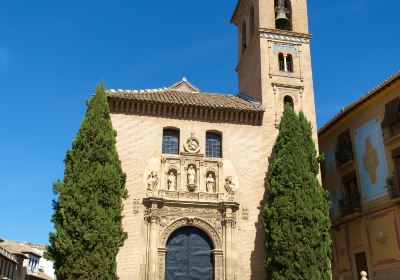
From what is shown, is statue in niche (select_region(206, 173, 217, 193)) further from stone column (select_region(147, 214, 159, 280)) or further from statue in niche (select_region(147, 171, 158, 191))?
stone column (select_region(147, 214, 159, 280))

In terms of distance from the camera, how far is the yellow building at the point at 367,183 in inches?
760

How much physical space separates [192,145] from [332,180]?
8.38 m

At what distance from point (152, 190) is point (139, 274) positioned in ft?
10.5

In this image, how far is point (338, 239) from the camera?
23094 mm

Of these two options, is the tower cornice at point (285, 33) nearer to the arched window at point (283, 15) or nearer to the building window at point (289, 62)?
the arched window at point (283, 15)

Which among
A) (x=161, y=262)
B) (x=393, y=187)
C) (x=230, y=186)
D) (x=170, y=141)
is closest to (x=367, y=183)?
(x=393, y=187)

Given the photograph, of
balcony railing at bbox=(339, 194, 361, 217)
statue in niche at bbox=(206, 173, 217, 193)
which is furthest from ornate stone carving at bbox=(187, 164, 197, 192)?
balcony railing at bbox=(339, 194, 361, 217)

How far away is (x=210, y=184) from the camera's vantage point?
1927cm

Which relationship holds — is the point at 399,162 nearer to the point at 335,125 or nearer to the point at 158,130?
the point at 335,125

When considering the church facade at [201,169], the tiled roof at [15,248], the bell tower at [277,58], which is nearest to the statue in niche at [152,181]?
the church facade at [201,169]

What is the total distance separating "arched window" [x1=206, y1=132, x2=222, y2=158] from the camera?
2008 centimetres

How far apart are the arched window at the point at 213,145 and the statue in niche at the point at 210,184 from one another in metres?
1.04

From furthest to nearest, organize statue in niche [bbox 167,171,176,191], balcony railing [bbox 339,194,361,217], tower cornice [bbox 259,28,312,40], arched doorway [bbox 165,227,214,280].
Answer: tower cornice [bbox 259,28,312,40] < balcony railing [bbox 339,194,361,217] < statue in niche [bbox 167,171,176,191] < arched doorway [bbox 165,227,214,280]

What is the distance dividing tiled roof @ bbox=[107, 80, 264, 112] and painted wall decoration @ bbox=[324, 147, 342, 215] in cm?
571
